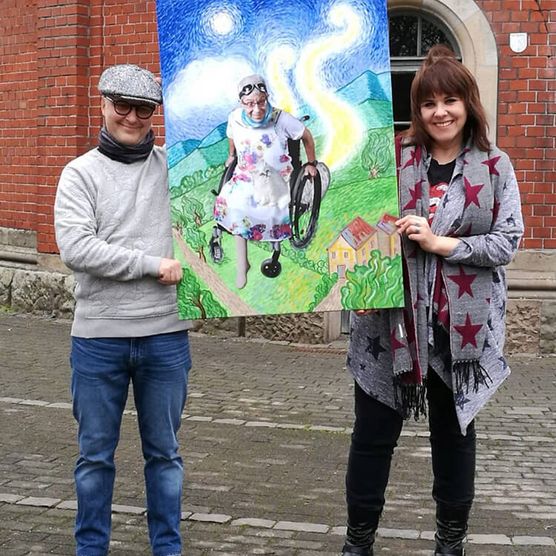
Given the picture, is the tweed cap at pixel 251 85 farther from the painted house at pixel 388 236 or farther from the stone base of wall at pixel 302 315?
the stone base of wall at pixel 302 315

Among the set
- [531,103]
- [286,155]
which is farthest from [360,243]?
[531,103]

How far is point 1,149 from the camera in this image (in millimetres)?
12836

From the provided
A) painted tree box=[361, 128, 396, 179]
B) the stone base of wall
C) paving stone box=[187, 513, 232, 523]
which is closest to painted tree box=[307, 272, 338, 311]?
painted tree box=[361, 128, 396, 179]

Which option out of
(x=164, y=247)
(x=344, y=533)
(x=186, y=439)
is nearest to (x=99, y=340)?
(x=164, y=247)

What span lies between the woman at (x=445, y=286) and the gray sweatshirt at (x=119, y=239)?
0.86 m

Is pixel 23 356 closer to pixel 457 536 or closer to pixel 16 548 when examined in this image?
pixel 16 548

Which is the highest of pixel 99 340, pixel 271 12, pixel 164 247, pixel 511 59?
pixel 511 59

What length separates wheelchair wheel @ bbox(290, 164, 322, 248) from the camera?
396 cm

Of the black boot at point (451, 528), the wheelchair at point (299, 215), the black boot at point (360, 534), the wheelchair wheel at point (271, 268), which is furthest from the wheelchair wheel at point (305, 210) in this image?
the black boot at point (451, 528)

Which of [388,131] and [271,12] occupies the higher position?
[271,12]

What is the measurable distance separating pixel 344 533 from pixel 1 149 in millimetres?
9290

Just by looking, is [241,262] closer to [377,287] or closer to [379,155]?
[377,287]

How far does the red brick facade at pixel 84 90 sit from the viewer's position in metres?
9.54

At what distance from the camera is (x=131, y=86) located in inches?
154
